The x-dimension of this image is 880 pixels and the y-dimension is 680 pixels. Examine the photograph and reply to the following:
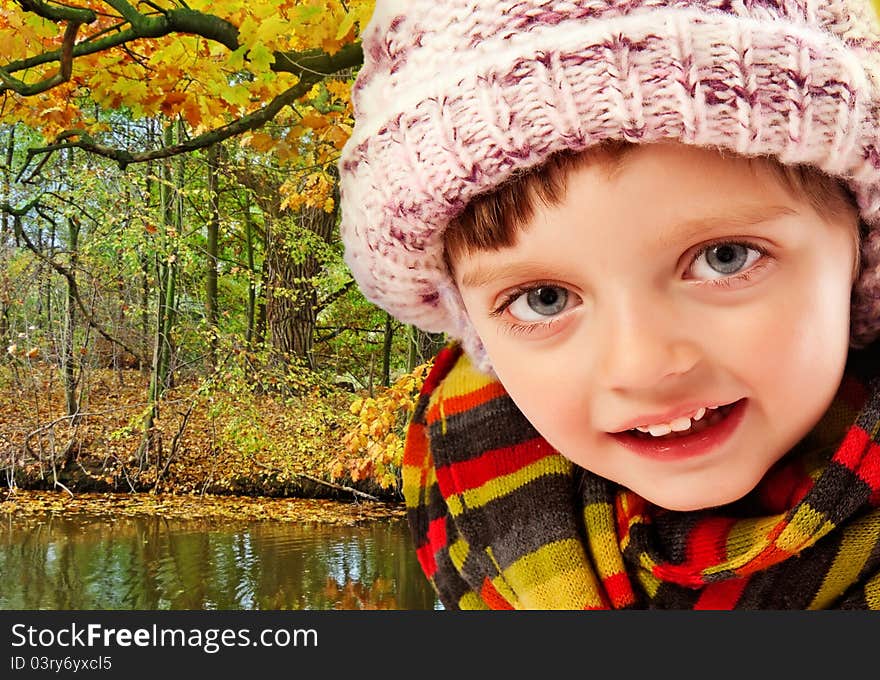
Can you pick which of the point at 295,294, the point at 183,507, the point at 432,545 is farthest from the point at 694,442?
the point at 183,507

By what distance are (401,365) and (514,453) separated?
1.61 metres

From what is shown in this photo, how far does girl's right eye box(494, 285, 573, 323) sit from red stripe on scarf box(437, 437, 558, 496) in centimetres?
22

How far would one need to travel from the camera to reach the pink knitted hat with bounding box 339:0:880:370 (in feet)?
1.55

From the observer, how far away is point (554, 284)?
1.77 feet

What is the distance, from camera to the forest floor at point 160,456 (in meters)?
2.64

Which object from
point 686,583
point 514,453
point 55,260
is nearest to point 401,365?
point 55,260

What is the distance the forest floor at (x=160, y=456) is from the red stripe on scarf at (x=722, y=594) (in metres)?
2.01

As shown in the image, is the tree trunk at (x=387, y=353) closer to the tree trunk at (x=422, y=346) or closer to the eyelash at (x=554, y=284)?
the tree trunk at (x=422, y=346)

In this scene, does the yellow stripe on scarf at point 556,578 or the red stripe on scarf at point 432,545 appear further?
the red stripe on scarf at point 432,545

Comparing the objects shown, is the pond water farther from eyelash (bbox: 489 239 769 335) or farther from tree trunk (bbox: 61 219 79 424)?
eyelash (bbox: 489 239 769 335)

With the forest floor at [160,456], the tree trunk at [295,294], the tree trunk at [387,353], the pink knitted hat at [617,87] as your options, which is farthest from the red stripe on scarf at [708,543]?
the forest floor at [160,456]

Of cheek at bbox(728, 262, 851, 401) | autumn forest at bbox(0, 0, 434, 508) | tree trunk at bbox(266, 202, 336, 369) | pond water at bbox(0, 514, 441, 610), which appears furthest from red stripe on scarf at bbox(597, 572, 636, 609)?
tree trunk at bbox(266, 202, 336, 369)

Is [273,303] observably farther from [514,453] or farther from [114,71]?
[514,453]

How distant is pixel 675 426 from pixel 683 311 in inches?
3.7
